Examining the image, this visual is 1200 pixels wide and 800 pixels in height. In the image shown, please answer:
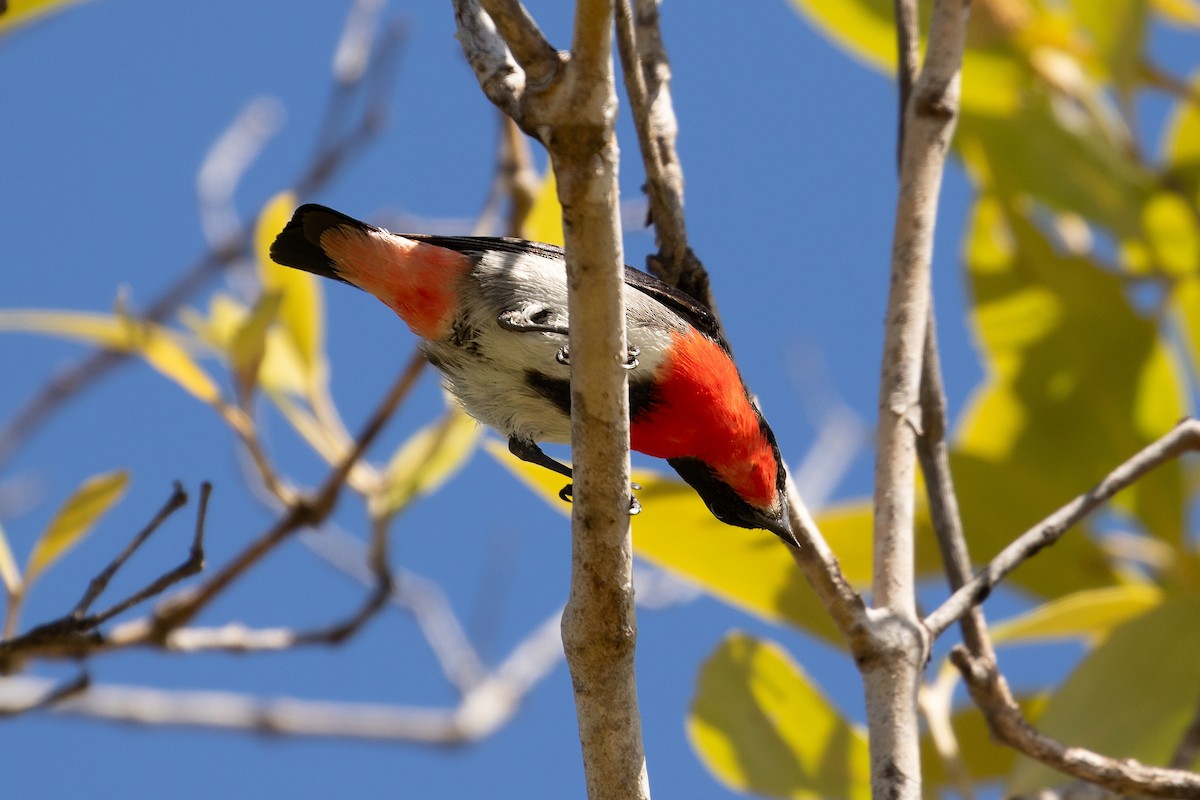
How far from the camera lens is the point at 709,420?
2.70 m

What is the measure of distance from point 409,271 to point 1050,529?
4.43 ft

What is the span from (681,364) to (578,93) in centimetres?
117

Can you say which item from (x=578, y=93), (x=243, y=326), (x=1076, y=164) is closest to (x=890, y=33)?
(x=1076, y=164)

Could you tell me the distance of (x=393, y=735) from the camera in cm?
473

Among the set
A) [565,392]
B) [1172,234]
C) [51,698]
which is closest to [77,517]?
[51,698]

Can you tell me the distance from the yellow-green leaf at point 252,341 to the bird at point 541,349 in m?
0.27

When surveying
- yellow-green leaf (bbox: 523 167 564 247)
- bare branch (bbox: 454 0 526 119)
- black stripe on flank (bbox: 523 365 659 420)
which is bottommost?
bare branch (bbox: 454 0 526 119)

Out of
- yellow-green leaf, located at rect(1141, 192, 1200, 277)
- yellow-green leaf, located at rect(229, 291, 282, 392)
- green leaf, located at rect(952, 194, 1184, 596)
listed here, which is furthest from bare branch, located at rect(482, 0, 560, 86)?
yellow-green leaf, located at rect(1141, 192, 1200, 277)

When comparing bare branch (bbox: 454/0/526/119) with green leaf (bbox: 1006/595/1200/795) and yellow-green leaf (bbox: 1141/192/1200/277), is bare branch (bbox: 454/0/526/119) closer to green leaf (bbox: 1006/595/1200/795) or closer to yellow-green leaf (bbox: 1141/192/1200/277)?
green leaf (bbox: 1006/595/1200/795)

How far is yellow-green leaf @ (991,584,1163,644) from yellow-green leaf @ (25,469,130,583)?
75.6 inches

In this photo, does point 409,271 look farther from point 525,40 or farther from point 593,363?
point 525,40

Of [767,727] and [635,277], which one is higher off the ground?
[635,277]

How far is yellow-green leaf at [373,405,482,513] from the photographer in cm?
343

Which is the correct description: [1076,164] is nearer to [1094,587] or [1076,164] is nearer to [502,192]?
[1094,587]
